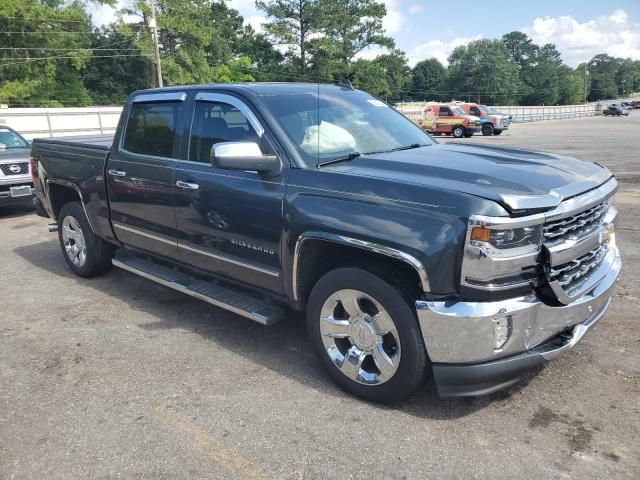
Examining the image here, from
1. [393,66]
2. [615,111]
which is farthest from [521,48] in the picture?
[393,66]

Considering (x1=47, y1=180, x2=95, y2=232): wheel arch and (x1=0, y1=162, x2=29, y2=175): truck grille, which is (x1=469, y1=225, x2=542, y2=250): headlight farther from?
(x1=0, y1=162, x2=29, y2=175): truck grille

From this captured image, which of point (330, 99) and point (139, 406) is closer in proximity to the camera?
point (139, 406)

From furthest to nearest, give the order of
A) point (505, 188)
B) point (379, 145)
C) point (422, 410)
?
point (379, 145), point (422, 410), point (505, 188)

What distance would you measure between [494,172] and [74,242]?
466 cm

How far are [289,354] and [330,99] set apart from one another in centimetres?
196

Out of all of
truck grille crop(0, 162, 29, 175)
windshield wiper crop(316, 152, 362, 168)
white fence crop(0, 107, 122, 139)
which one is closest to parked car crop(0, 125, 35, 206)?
truck grille crop(0, 162, 29, 175)

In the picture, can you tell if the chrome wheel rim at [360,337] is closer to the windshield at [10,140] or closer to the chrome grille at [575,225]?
the chrome grille at [575,225]

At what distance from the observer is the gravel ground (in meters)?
2.80

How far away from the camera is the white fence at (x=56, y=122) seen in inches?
1067

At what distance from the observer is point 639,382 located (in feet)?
11.4

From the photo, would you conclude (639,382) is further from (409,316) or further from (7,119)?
(7,119)

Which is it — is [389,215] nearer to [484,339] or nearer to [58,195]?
[484,339]

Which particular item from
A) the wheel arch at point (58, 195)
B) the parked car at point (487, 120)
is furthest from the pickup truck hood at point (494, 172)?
the parked car at point (487, 120)

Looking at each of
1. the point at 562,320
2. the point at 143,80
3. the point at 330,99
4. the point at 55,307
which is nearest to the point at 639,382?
the point at 562,320
